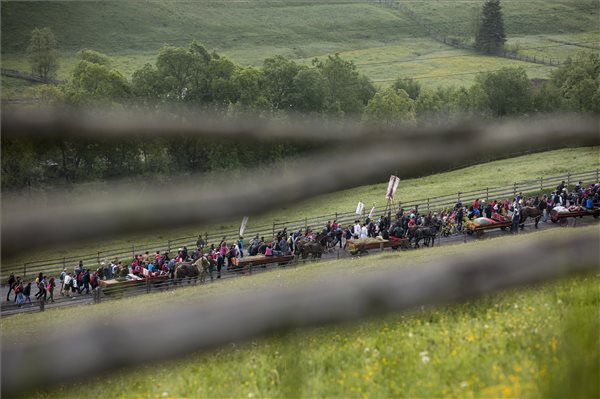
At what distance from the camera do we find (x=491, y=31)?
124375mm

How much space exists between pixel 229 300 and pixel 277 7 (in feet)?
542

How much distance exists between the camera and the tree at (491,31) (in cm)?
12438

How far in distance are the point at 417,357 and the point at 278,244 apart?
76.0ft

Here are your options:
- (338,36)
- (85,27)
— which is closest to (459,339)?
(85,27)

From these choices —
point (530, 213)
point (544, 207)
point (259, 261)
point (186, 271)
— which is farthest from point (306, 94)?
point (544, 207)

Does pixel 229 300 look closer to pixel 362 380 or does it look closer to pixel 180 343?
pixel 180 343

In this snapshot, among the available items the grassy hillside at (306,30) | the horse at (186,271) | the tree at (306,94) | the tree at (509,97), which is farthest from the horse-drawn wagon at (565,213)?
the grassy hillside at (306,30)

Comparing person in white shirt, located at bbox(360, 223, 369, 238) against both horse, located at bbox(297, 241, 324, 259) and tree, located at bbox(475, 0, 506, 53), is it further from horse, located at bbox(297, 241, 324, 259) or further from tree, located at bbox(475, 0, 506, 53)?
tree, located at bbox(475, 0, 506, 53)

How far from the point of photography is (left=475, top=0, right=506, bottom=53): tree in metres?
124

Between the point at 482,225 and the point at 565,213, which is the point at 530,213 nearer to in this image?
the point at 565,213

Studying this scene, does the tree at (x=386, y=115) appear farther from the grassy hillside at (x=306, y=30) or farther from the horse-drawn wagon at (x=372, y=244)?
the grassy hillside at (x=306, y=30)

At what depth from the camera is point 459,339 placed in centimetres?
471

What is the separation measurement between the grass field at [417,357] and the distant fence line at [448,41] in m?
116

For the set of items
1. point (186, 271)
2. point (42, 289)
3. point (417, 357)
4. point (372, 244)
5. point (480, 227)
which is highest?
point (417, 357)
